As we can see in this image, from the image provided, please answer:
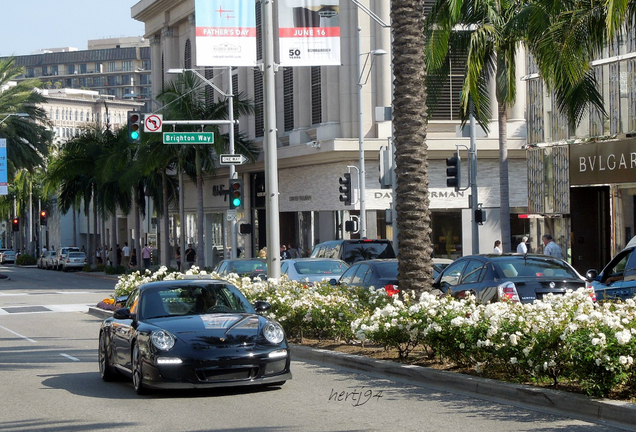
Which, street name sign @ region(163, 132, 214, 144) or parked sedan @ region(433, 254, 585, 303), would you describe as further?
street name sign @ region(163, 132, 214, 144)

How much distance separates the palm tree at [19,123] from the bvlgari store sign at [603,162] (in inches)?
1390

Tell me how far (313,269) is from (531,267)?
28.5 feet

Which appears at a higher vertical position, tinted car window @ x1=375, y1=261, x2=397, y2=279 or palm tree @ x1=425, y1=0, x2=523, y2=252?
palm tree @ x1=425, y1=0, x2=523, y2=252

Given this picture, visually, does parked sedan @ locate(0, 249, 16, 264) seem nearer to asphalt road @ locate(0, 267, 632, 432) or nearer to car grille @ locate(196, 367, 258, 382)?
asphalt road @ locate(0, 267, 632, 432)

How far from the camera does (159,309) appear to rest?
1220cm

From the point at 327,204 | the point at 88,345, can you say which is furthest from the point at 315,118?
the point at 88,345

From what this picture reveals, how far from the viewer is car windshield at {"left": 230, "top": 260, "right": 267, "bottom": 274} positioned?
81.8 ft

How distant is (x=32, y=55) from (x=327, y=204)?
164 m

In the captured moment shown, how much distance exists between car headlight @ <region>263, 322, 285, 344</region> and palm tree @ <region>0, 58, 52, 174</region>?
45.9 m

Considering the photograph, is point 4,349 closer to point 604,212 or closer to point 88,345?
point 88,345

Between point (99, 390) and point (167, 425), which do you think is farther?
point (99, 390)

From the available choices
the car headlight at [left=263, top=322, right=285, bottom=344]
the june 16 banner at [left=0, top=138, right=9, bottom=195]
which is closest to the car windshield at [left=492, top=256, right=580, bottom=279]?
the car headlight at [left=263, top=322, right=285, bottom=344]

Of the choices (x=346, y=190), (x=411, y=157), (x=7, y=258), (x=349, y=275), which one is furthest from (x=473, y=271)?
(x=7, y=258)

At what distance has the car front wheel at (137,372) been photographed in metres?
11.4
